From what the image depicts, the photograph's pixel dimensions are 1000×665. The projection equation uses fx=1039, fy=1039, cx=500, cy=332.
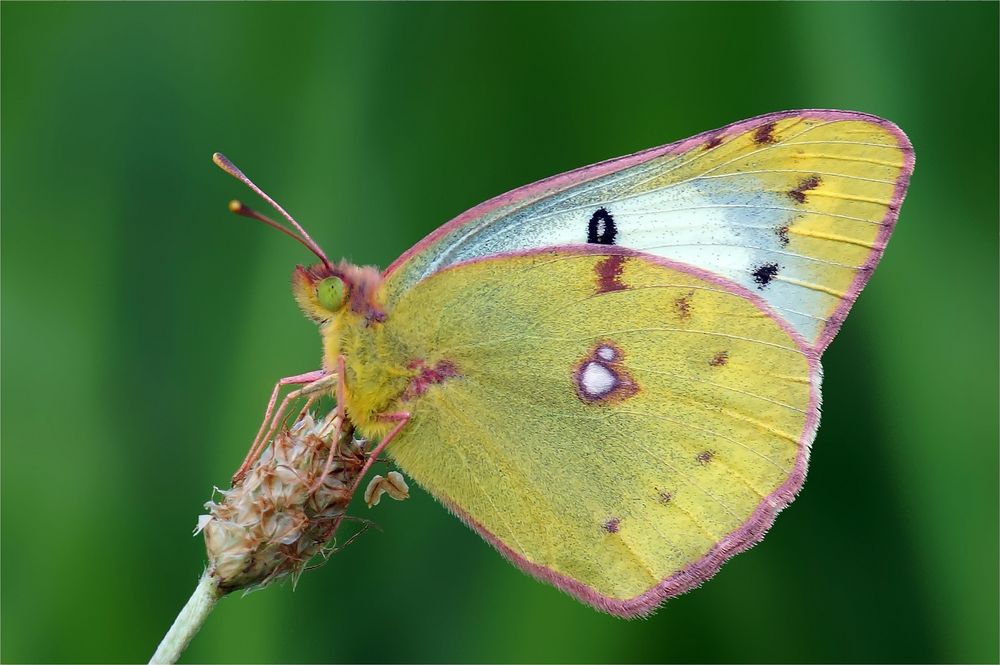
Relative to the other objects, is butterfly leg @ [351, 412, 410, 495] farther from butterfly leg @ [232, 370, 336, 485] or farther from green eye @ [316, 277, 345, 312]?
green eye @ [316, 277, 345, 312]

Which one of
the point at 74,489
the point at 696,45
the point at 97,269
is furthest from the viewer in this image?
the point at 696,45

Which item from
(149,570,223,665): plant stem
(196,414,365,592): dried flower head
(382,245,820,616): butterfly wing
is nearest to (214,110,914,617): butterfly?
(382,245,820,616): butterfly wing

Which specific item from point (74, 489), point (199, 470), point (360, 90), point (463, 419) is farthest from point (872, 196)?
point (74, 489)

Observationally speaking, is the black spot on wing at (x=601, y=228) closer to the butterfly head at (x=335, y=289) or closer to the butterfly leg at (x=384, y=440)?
the butterfly head at (x=335, y=289)

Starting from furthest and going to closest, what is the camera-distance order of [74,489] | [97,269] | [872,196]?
[97,269] → [74,489] → [872,196]

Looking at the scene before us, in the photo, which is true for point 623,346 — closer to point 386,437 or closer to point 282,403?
point 386,437

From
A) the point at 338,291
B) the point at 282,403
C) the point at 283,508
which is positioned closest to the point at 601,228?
the point at 338,291

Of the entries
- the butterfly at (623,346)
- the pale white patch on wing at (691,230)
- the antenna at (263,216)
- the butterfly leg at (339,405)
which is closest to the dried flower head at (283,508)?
the butterfly leg at (339,405)

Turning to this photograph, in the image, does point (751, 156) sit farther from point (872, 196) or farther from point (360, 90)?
point (360, 90)
